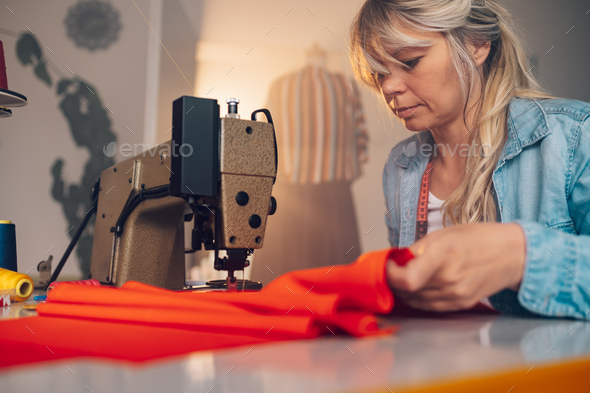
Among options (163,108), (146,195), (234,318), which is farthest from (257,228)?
(163,108)

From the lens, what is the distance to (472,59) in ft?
4.45

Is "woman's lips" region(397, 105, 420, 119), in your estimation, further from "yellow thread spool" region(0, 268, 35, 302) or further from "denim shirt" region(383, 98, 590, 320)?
"yellow thread spool" region(0, 268, 35, 302)

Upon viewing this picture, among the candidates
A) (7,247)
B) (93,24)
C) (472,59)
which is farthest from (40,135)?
(472,59)

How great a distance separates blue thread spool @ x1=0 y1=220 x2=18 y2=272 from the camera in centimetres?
122

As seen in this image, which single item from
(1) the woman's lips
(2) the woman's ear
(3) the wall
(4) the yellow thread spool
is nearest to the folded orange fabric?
(4) the yellow thread spool

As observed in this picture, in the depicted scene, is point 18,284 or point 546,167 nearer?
point 18,284

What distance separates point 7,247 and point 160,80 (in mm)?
1529

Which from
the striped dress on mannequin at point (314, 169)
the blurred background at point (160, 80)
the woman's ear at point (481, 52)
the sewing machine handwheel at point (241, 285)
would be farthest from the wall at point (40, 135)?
the woman's ear at point (481, 52)

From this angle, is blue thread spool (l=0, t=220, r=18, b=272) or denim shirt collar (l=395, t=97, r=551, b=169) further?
blue thread spool (l=0, t=220, r=18, b=272)

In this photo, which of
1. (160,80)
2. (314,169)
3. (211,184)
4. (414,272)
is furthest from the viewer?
(314,169)

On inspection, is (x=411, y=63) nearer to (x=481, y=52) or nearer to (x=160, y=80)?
(x=481, y=52)

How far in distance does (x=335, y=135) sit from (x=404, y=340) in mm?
2427

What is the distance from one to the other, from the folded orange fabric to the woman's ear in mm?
1125

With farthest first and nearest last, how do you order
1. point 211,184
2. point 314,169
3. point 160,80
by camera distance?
point 314,169, point 160,80, point 211,184
